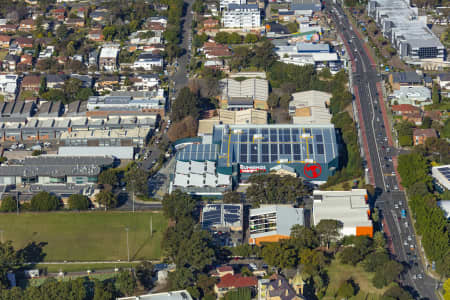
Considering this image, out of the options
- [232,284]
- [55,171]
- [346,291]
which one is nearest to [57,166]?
[55,171]

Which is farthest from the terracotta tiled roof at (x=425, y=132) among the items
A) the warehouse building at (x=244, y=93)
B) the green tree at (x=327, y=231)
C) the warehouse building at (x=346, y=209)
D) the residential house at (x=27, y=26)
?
the residential house at (x=27, y=26)

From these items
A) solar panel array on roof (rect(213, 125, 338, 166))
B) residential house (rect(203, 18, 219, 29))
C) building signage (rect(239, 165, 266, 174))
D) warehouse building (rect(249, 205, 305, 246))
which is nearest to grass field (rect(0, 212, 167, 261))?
warehouse building (rect(249, 205, 305, 246))

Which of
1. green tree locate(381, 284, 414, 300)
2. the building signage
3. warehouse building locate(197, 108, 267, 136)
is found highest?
warehouse building locate(197, 108, 267, 136)

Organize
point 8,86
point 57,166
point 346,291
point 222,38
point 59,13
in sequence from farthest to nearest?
point 59,13 < point 222,38 < point 8,86 < point 57,166 < point 346,291

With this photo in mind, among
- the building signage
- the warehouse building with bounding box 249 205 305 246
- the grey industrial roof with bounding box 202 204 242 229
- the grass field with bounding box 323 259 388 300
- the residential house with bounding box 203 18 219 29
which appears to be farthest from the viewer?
the residential house with bounding box 203 18 219 29

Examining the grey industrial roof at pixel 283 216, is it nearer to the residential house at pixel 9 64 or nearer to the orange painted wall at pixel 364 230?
the orange painted wall at pixel 364 230

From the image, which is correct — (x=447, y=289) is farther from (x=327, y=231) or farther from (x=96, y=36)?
(x=96, y=36)

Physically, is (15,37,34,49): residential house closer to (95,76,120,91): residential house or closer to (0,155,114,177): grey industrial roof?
(95,76,120,91): residential house
